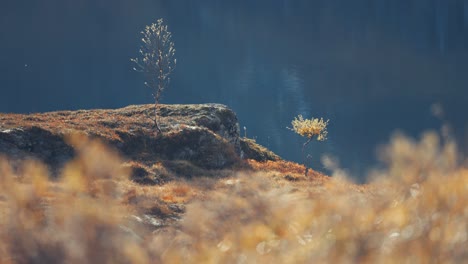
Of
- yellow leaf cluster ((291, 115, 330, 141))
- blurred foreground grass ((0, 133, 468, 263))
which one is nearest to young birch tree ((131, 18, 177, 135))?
yellow leaf cluster ((291, 115, 330, 141))

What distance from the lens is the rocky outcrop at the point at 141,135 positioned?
100ft

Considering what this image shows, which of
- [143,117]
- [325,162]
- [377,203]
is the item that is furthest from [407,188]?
[143,117]

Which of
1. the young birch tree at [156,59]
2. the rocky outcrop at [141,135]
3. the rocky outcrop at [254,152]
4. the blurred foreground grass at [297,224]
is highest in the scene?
the young birch tree at [156,59]

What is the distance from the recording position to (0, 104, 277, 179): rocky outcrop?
3053 centimetres

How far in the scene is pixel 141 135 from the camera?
37.6m

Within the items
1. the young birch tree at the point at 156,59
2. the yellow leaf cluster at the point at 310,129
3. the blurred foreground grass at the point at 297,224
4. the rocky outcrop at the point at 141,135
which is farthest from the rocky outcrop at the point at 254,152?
the blurred foreground grass at the point at 297,224

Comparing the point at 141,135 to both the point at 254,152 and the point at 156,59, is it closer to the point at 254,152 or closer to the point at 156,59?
the point at 156,59

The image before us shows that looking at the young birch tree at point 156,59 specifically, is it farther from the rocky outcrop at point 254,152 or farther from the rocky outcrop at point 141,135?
the rocky outcrop at point 254,152

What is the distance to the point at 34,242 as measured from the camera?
4.35m

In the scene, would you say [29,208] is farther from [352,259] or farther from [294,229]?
[352,259]

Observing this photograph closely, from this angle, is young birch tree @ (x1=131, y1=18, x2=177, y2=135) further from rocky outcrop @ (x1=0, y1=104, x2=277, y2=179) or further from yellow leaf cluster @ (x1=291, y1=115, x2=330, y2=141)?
yellow leaf cluster @ (x1=291, y1=115, x2=330, y2=141)

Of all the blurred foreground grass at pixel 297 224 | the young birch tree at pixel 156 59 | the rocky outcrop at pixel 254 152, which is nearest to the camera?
the blurred foreground grass at pixel 297 224

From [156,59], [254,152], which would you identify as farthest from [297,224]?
[254,152]

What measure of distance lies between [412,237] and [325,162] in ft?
9.57
